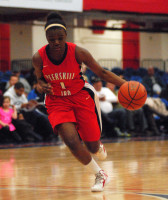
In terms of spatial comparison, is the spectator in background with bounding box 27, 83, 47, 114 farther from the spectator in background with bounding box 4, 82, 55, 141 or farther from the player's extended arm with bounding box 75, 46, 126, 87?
the player's extended arm with bounding box 75, 46, 126, 87

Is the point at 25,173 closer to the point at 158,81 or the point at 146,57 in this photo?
the point at 158,81

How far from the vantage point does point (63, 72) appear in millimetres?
4855

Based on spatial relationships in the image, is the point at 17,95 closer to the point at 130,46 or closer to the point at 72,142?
the point at 72,142

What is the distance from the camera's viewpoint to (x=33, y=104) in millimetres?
10812

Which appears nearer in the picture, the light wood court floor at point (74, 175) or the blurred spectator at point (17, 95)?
the light wood court floor at point (74, 175)

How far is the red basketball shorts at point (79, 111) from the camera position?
16.0ft

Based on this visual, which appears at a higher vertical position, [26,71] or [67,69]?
[67,69]

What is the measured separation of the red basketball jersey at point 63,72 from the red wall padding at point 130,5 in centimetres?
888

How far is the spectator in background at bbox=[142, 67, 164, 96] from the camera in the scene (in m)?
13.9

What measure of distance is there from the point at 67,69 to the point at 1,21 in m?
12.2

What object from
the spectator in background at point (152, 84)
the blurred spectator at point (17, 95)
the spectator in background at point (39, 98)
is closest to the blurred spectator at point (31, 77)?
the spectator in background at point (39, 98)

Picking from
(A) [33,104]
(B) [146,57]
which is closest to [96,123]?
(A) [33,104]

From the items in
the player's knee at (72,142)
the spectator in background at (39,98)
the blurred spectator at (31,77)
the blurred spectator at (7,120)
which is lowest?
the blurred spectator at (7,120)

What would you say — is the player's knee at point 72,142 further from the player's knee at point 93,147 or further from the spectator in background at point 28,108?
the spectator in background at point 28,108
